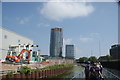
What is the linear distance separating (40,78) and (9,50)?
37.1m

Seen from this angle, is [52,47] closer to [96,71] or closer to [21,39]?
[21,39]

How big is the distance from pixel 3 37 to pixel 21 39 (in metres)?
16.5

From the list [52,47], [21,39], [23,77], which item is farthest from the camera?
[52,47]

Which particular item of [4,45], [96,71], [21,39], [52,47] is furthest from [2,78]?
[52,47]

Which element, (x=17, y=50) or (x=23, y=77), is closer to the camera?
(x=23, y=77)

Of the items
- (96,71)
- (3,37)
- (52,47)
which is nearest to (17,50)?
(3,37)

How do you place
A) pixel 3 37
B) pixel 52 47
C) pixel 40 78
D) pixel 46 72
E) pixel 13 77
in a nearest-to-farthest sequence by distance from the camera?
1. pixel 13 77
2. pixel 40 78
3. pixel 46 72
4. pixel 3 37
5. pixel 52 47

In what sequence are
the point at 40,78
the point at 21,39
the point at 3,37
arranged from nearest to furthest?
the point at 40,78 < the point at 3,37 < the point at 21,39

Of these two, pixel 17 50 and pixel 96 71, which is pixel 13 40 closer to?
pixel 17 50

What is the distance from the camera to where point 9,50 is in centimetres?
6041

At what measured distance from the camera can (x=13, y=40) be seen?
6706cm

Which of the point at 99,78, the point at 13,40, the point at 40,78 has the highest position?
the point at 13,40

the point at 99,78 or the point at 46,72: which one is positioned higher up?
the point at 99,78

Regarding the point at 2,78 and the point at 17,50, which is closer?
the point at 2,78
